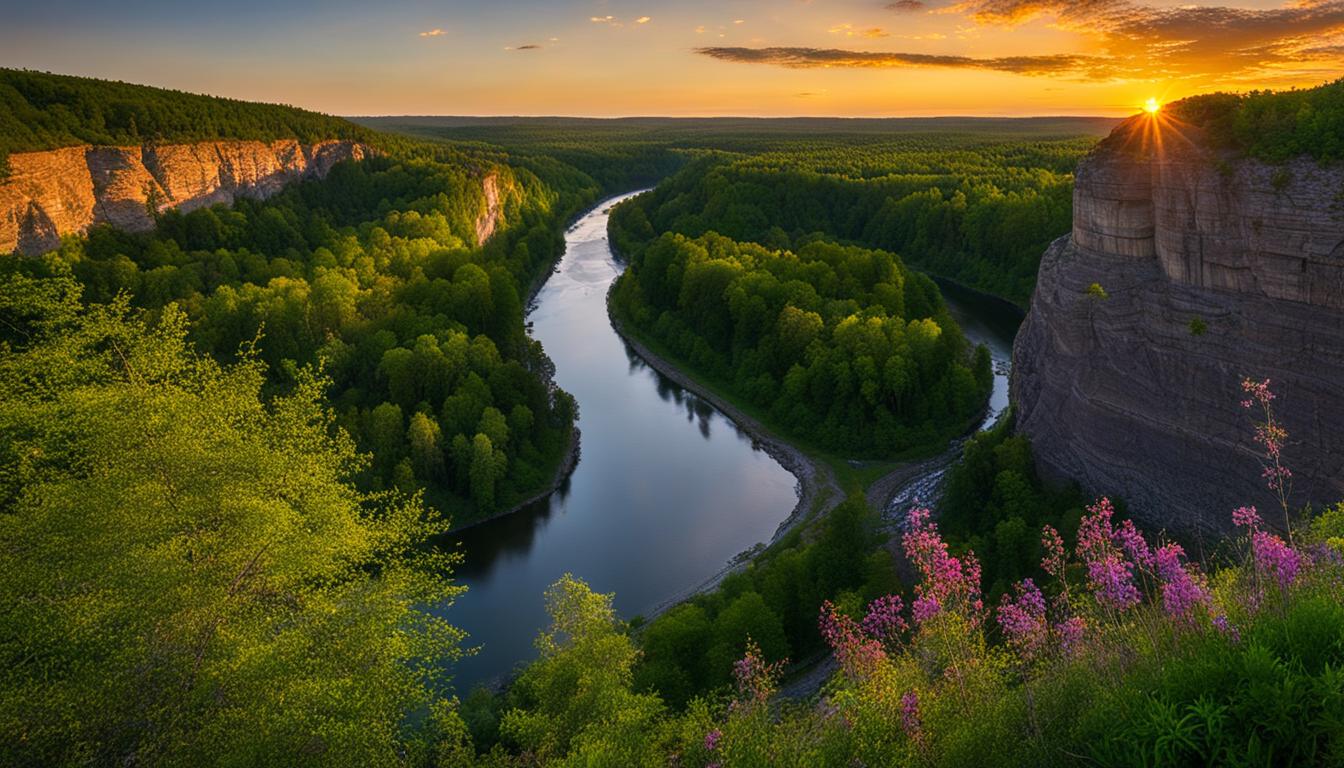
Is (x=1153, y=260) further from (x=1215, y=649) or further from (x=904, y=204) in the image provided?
(x=904, y=204)

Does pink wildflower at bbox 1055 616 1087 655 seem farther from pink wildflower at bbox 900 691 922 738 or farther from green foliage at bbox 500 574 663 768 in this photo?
green foliage at bbox 500 574 663 768

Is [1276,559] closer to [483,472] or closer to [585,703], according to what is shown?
[585,703]

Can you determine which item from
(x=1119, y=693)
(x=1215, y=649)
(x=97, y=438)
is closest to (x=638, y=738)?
(x=1119, y=693)

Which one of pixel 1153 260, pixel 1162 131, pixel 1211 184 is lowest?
pixel 1153 260

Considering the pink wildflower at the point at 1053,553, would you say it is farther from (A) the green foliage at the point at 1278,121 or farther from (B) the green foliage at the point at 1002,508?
(A) the green foliage at the point at 1278,121

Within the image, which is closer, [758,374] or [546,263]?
[758,374]

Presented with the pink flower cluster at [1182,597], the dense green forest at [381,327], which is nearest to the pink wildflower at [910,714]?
the pink flower cluster at [1182,597]

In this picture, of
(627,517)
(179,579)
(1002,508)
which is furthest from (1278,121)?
(627,517)
